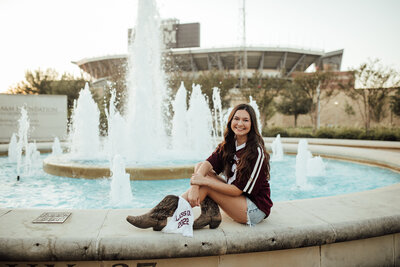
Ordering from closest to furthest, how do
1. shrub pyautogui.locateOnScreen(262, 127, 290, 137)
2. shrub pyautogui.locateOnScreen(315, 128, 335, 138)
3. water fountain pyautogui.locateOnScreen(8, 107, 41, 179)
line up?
water fountain pyautogui.locateOnScreen(8, 107, 41, 179) < shrub pyautogui.locateOnScreen(315, 128, 335, 138) < shrub pyautogui.locateOnScreen(262, 127, 290, 137)

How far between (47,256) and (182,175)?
384cm

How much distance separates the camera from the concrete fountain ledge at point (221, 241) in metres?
1.94

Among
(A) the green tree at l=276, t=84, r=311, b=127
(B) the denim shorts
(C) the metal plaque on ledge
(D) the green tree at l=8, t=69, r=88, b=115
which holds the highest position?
(D) the green tree at l=8, t=69, r=88, b=115

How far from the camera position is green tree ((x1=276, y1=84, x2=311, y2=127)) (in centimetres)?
3005

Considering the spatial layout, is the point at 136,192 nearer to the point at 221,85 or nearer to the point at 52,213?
the point at 52,213

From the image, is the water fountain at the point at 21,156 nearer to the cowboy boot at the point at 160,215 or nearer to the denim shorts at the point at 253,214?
the cowboy boot at the point at 160,215

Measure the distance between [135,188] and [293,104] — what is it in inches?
1180

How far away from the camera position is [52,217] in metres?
2.41

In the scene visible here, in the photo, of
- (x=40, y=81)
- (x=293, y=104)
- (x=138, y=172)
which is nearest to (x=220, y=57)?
(x=293, y=104)

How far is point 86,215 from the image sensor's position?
2494 mm

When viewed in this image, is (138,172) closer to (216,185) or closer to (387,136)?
(216,185)

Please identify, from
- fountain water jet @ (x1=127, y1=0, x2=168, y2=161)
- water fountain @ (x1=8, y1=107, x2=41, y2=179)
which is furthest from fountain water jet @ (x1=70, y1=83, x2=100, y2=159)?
fountain water jet @ (x1=127, y1=0, x2=168, y2=161)

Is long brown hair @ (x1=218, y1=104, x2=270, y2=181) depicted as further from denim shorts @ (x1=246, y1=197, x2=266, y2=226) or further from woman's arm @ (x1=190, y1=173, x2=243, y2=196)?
denim shorts @ (x1=246, y1=197, x2=266, y2=226)

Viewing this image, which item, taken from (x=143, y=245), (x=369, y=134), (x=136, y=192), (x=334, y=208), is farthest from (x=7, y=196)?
(x=369, y=134)
